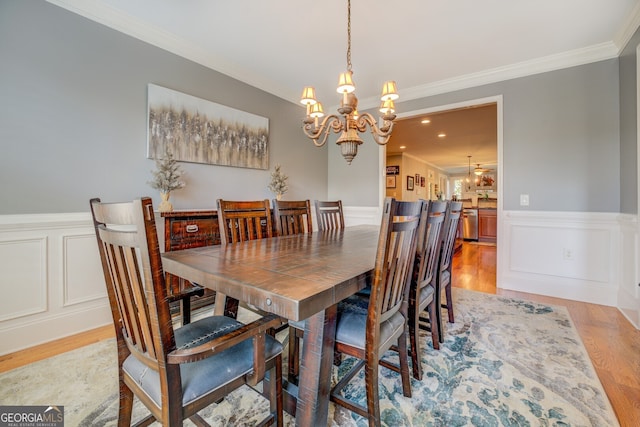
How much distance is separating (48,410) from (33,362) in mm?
663

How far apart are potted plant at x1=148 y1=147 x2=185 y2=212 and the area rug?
44.8 inches

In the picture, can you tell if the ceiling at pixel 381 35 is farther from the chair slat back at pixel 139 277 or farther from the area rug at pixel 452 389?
the area rug at pixel 452 389

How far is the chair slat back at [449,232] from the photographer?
195 centimetres

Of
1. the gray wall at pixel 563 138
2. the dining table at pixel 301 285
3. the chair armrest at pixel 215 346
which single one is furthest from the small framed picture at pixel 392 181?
the chair armrest at pixel 215 346

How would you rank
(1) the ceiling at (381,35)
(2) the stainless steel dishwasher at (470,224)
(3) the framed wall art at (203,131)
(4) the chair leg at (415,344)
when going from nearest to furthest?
(4) the chair leg at (415,344)
(1) the ceiling at (381,35)
(3) the framed wall art at (203,131)
(2) the stainless steel dishwasher at (470,224)

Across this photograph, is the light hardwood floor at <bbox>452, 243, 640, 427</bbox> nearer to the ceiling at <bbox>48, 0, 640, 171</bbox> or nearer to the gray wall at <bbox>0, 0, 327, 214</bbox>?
the ceiling at <bbox>48, 0, 640, 171</bbox>

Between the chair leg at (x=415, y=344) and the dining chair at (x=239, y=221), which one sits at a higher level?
the dining chair at (x=239, y=221)

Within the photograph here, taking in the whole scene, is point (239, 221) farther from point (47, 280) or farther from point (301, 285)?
point (47, 280)

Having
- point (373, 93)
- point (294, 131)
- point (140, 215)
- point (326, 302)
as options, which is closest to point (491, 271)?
point (373, 93)

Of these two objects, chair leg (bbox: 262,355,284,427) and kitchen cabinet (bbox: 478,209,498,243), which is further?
kitchen cabinet (bbox: 478,209,498,243)

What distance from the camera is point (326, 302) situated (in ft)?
2.93

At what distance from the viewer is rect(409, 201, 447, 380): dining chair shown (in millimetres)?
1455

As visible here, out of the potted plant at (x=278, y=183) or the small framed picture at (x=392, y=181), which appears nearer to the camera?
the potted plant at (x=278, y=183)

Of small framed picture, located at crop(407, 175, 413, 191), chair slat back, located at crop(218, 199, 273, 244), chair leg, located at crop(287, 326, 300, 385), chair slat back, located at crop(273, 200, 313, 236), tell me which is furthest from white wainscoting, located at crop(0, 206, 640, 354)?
small framed picture, located at crop(407, 175, 413, 191)
